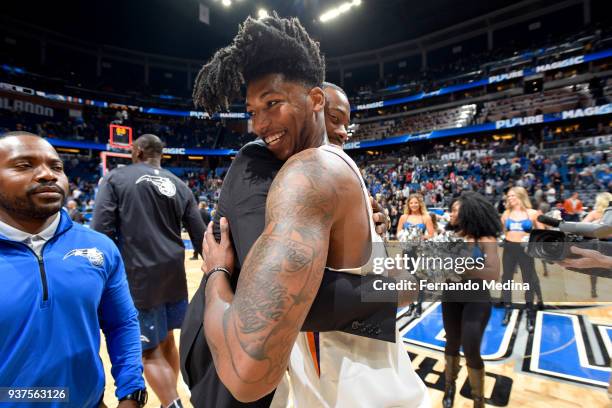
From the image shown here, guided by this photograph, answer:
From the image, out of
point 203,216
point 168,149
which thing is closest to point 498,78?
point 203,216

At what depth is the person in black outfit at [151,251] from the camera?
2344 mm

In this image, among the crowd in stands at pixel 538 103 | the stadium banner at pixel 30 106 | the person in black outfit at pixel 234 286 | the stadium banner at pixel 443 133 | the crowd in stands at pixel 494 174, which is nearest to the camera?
the person in black outfit at pixel 234 286

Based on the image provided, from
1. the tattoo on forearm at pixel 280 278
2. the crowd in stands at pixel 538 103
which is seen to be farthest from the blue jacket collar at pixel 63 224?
the crowd in stands at pixel 538 103

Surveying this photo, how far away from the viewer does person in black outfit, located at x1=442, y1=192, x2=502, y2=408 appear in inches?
96.3

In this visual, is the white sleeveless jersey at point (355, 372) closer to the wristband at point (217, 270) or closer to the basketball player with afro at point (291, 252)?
Result: the basketball player with afro at point (291, 252)

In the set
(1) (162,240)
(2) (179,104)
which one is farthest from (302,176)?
(2) (179,104)

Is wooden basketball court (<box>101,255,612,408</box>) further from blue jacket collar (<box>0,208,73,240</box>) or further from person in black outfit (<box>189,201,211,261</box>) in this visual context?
person in black outfit (<box>189,201,211,261</box>)

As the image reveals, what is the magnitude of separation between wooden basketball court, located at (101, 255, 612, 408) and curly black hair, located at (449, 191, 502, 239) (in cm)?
66

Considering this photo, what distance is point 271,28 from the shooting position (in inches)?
39.9

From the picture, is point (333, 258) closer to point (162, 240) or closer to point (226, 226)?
point (226, 226)

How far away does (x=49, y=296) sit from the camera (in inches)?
51.3

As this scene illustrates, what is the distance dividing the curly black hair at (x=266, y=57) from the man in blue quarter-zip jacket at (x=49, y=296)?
0.93 meters

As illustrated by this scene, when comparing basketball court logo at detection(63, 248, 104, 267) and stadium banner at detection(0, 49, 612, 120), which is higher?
stadium banner at detection(0, 49, 612, 120)

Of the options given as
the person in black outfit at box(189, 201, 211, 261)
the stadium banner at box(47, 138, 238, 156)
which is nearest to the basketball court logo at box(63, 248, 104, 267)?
the person in black outfit at box(189, 201, 211, 261)
